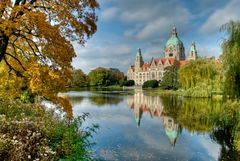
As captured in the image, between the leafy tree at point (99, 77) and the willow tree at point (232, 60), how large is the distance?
96307 millimetres

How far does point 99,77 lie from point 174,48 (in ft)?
141

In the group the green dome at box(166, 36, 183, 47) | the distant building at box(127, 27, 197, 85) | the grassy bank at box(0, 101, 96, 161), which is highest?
the green dome at box(166, 36, 183, 47)

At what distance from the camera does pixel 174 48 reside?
136 meters

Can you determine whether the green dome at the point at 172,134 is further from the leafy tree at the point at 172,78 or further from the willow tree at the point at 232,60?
the leafy tree at the point at 172,78

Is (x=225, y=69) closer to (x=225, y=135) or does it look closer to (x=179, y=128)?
(x=225, y=135)

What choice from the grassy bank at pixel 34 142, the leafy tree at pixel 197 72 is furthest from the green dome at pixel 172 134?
the leafy tree at pixel 197 72

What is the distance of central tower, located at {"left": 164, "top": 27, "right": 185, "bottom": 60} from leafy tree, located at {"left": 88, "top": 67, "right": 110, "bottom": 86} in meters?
37.7

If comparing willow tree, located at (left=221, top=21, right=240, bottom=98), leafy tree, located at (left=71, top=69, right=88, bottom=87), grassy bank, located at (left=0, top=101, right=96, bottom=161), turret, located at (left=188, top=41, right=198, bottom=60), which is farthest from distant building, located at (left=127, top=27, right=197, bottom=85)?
grassy bank, located at (left=0, top=101, right=96, bottom=161)

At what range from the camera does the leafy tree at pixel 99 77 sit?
361 ft

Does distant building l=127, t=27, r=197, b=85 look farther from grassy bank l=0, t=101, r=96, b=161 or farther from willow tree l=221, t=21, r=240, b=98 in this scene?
grassy bank l=0, t=101, r=96, b=161

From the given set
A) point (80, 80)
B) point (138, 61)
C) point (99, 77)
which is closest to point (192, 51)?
point (138, 61)

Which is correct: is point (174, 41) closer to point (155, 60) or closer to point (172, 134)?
point (155, 60)

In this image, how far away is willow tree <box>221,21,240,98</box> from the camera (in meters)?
13.3

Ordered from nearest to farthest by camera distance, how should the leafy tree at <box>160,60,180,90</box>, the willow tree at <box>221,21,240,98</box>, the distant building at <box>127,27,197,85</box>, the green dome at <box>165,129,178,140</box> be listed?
the willow tree at <box>221,21,240,98</box> → the green dome at <box>165,129,178,140</box> → the leafy tree at <box>160,60,180,90</box> → the distant building at <box>127,27,197,85</box>
